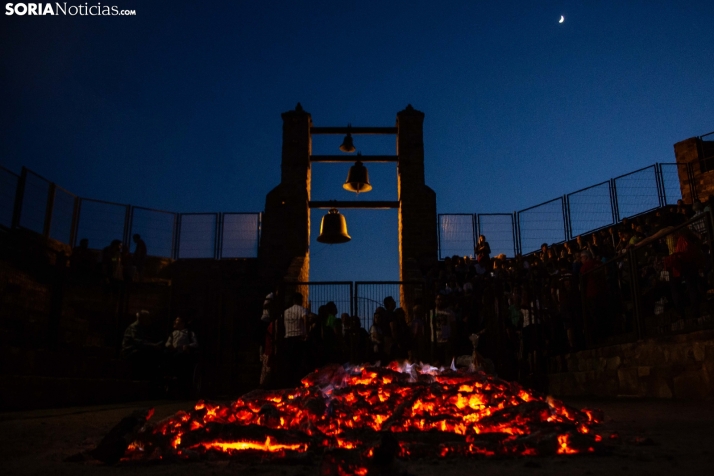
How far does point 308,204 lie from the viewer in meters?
19.1

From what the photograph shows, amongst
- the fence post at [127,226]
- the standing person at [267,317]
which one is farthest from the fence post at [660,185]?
the fence post at [127,226]

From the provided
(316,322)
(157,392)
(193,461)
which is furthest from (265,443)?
(157,392)

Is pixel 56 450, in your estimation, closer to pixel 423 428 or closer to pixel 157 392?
pixel 423 428

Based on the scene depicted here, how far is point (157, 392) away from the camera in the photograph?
36.9 feet

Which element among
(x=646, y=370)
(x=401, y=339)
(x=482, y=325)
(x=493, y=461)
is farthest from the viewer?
(x=482, y=325)

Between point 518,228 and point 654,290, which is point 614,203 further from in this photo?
point 654,290

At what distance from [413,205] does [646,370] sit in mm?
11648

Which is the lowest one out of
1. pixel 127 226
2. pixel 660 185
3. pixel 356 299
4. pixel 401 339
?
pixel 401 339

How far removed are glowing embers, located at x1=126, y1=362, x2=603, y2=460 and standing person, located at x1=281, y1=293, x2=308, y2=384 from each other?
563 centimetres

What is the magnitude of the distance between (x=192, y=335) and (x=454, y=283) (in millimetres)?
6441

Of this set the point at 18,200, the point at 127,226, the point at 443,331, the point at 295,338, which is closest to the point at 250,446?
the point at 295,338

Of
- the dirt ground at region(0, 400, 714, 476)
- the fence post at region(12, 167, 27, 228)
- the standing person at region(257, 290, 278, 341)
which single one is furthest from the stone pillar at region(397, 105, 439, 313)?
the dirt ground at region(0, 400, 714, 476)

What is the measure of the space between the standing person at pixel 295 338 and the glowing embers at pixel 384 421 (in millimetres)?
5631

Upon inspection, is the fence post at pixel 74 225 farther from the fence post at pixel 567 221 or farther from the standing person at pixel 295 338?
the fence post at pixel 567 221
